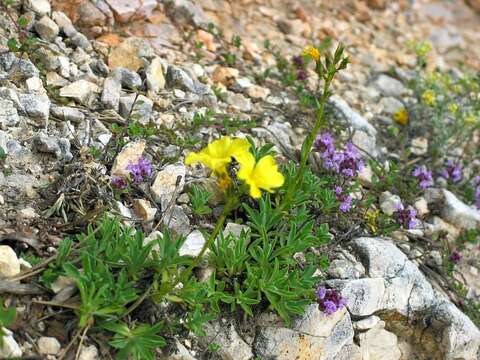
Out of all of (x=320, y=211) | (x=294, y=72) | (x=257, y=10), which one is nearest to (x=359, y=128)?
(x=294, y=72)

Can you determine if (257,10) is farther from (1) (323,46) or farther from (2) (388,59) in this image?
(2) (388,59)

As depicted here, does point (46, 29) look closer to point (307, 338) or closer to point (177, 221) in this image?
point (177, 221)

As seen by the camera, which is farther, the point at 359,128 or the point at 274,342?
the point at 359,128

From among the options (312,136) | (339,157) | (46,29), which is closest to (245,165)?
(312,136)

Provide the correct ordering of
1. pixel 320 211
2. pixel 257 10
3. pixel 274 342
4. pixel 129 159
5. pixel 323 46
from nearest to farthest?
pixel 274 342, pixel 129 159, pixel 320 211, pixel 323 46, pixel 257 10

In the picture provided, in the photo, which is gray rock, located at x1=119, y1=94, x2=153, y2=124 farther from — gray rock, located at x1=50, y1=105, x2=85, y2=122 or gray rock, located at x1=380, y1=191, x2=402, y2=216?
gray rock, located at x1=380, y1=191, x2=402, y2=216

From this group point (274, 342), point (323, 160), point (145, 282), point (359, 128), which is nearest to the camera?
point (145, 282)

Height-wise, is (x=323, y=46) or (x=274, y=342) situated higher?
(x=323, y=46)

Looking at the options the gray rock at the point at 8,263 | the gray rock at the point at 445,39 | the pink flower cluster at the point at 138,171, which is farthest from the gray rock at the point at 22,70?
the gray rock at the point at 445,39
